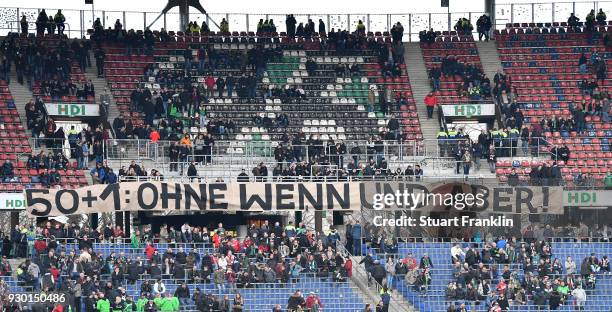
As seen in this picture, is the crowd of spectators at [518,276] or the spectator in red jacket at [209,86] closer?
the crowd of spectators at [518,276]

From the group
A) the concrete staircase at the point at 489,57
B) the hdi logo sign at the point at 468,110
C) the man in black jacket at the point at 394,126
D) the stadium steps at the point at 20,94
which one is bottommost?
the man in black jacket at the point at 394,126

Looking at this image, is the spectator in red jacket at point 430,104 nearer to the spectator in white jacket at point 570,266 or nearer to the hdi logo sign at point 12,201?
the spectator in white jacket at point 570,266

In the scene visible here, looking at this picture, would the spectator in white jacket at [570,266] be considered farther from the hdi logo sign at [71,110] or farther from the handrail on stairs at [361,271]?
the hdi logo sign at [71,110]

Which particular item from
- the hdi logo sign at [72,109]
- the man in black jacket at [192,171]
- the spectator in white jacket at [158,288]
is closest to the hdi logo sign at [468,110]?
the man in black jacket at [192,171]

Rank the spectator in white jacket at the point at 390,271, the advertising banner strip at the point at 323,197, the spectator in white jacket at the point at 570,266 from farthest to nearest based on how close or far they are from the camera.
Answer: the advertising banner strip at the point at 323,197 < the spectator in white jacket at the point at 570,266 < the spectator in white jacket at the point at 390,271

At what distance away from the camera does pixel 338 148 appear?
171ft

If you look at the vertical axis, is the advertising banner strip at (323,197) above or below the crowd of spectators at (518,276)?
above

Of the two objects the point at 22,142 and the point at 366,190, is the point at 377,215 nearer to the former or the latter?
the point at 366,190

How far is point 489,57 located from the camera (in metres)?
60.5

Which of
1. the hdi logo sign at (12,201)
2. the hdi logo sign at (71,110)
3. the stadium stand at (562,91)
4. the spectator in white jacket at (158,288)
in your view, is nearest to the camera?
the spectator in white jacket at (158,288)

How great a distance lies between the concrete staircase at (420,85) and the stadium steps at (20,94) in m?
12.4

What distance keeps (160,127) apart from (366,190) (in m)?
8.03

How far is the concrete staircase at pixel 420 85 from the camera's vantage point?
5619 centimetres

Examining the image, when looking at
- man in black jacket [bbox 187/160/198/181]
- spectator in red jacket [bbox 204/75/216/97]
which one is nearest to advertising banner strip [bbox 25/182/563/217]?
man in black jacket [bbox 187/160/198/181]
